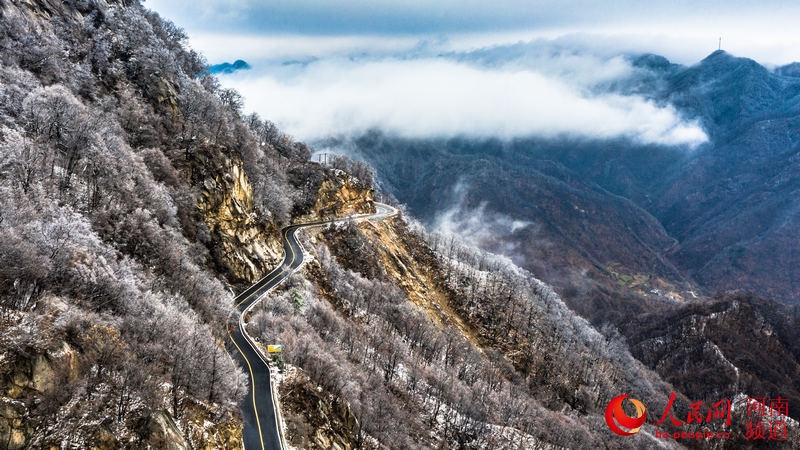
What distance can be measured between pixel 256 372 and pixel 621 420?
81956 millimetres

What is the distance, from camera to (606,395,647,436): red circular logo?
76537mm

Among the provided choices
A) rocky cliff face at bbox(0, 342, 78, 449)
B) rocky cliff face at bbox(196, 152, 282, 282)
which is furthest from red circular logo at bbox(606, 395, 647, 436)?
rocky cliff face at bbox(0, 342, 78, 449)

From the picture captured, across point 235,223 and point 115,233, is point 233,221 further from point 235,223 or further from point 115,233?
point 115,233

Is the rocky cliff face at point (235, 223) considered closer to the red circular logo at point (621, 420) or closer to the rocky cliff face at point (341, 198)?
the rocky cliff face at point (341, 198)

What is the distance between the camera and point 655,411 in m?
105

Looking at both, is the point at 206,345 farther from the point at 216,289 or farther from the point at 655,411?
the point at 655,411

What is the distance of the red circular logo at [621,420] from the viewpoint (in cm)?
7654

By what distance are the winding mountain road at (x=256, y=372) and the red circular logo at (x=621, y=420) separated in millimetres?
64902

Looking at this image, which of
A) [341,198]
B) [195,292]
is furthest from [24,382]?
[341,198]

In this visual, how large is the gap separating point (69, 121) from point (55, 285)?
70.3 ft

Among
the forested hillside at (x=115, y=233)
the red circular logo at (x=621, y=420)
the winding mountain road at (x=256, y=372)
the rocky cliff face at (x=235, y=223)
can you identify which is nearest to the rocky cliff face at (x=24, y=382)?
the forested hillside at (x=115, y=233)

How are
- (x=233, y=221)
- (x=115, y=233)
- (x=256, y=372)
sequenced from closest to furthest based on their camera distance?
(x=115, y=233), (x=256, y=372), (x=233, y=221)

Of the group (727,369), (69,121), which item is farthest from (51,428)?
(727,369)

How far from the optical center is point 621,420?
8500 cm
